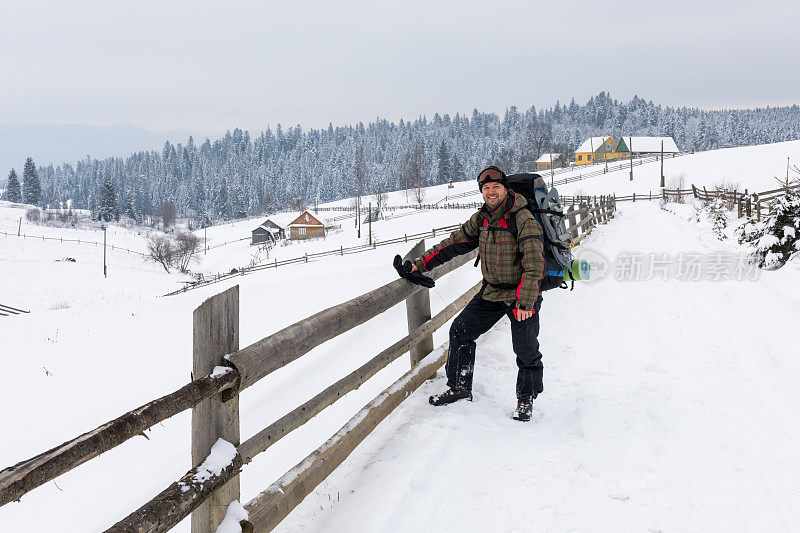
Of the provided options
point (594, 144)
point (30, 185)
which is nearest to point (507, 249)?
point (594, 144)

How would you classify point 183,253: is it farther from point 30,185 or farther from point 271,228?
point 30,185

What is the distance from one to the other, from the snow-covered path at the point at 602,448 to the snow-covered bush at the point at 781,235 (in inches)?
242

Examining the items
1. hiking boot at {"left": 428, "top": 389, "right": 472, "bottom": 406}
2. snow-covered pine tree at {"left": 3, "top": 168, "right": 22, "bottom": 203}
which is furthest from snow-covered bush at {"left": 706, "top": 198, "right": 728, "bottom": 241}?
snow-covered pine tree at {"left": 3, "top": 168, "right": 22, "bottom": 203}

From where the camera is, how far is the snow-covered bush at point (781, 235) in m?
11.5

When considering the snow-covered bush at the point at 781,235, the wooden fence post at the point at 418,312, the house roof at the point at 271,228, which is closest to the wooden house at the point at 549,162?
the house roof at the point at 271,228

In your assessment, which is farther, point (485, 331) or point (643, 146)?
point (643, 146)

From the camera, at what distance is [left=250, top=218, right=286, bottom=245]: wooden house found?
8112 cm

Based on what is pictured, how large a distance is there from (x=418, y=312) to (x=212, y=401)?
2953mm

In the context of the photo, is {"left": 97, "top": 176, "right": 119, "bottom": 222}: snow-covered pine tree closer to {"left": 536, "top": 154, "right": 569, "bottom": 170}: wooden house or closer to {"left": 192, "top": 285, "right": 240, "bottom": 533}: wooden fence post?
{"left": 536, "top": 154, "right": 569, "bottom": 170}: wooden house

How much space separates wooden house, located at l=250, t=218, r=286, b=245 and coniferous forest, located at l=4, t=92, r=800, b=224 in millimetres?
36431

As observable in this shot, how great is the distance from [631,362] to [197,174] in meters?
182

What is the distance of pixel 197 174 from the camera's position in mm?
172375

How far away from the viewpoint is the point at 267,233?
81.6 m

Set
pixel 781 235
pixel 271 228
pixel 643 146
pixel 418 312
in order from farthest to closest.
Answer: pixel 643 146 → pixel 271 228 → pixel 781 235 → pixel 418 312
